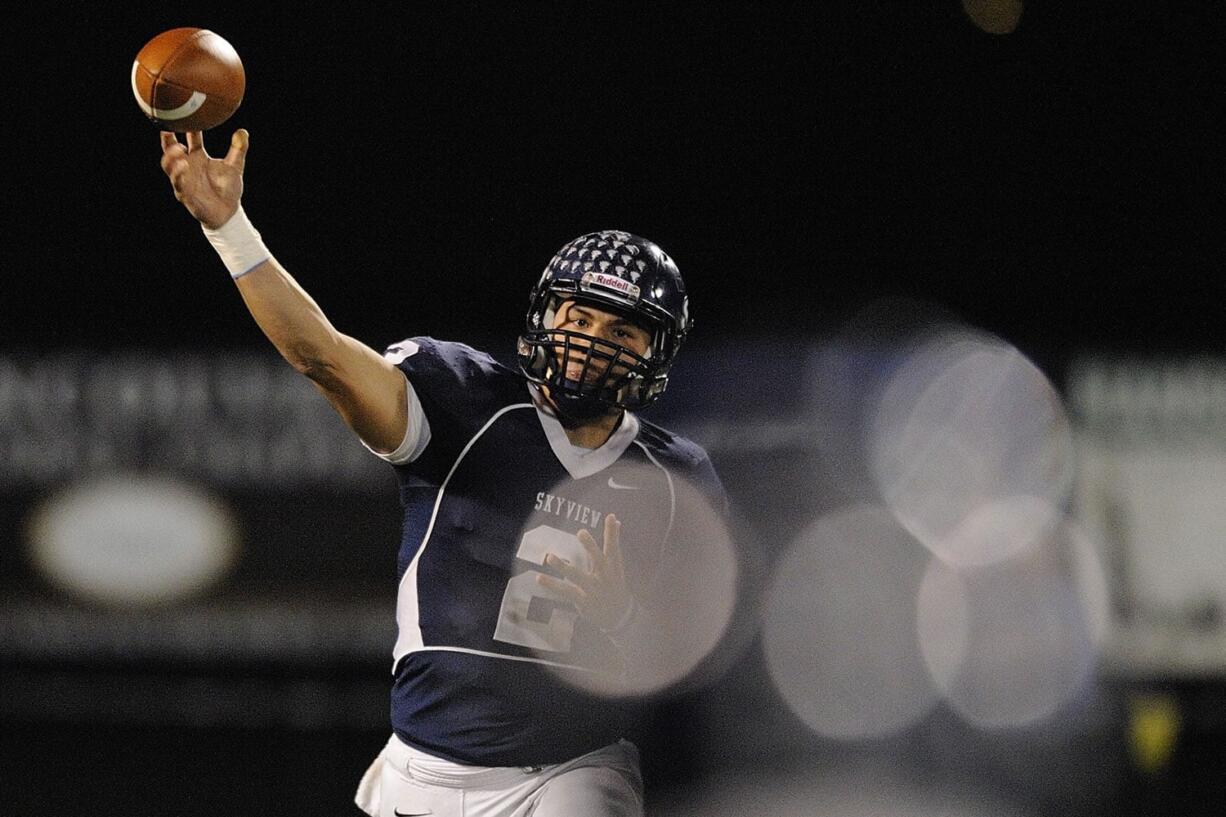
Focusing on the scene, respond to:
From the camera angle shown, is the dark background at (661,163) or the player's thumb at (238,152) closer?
the player's thumb at (238,152)

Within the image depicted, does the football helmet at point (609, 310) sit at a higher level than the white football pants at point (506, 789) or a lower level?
higher

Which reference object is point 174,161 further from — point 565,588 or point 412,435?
point 565,588

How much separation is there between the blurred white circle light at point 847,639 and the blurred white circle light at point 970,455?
243 mm

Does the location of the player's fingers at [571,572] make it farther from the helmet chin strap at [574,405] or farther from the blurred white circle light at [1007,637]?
the blurred white circle light at [1007,637]

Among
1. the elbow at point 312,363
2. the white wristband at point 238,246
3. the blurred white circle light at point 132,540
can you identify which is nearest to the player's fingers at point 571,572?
the elbow at point 312,363

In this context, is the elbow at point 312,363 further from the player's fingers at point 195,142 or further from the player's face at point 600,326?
the player's face at point 600,326

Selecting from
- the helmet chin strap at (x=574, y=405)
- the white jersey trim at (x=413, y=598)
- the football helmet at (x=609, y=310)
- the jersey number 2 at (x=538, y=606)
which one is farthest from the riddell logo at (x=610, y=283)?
the jersey number 2 at (x=538, y=606)

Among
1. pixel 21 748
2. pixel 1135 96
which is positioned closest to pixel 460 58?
pixel 1135 96

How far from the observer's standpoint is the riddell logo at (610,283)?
2713 mm

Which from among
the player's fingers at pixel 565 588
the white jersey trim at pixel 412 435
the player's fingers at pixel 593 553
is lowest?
the player's fingers at pixel 565 588

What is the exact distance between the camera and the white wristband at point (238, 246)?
89.0 inches

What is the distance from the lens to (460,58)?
6449 mm

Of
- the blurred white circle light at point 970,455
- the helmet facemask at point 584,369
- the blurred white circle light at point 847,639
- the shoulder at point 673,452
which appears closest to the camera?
the helmet facemask at point 584,369

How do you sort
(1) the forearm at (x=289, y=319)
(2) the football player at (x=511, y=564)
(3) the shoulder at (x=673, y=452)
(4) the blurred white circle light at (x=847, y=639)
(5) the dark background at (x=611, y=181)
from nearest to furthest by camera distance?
1. (1) the forearm at (x=289, y=319)
2. (2) the football player at (x=511, y=564)
3. (3) the shoulder at (x=673, y=452)
4. (4) the blurred white circle light at (x=847, y=639)
5. (5) the dark background at (x=611, y=181)
